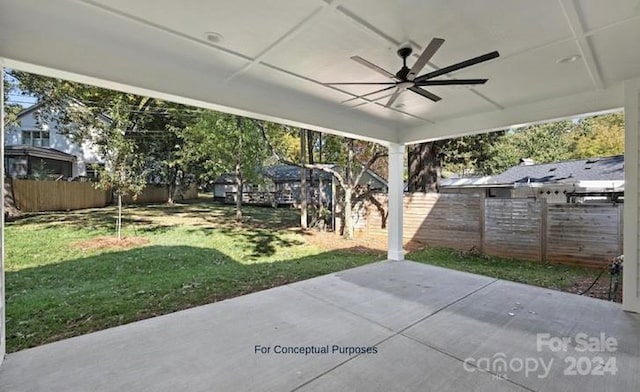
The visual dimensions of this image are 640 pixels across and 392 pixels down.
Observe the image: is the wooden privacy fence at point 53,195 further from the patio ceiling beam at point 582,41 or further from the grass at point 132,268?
the patio ceiling beam at point 582,41

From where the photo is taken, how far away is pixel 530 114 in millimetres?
4156

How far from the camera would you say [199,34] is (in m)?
2.48

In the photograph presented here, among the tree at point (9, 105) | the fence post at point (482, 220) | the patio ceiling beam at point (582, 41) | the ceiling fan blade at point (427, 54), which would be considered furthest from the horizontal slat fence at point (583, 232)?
the tree at point (9, 105)

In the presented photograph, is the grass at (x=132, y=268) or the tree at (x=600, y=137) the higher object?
the tree at (x=600, y=137)

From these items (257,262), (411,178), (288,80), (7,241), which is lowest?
(257,262)

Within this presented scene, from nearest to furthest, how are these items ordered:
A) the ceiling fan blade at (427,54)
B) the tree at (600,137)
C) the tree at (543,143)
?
the ceiling fan blade at (427,54) < the tree at (600,137) < the tree at (543,143)

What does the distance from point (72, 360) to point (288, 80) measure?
321 cm

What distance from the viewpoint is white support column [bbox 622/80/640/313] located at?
324 cm

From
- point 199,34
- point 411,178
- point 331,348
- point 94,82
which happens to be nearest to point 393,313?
point 331,348

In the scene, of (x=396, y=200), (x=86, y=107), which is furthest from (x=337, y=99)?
(x=86, y=107)

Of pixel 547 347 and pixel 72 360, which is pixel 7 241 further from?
pixel 547 347

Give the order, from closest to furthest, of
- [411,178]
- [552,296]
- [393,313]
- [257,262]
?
[393,313], [552,296], [257,262], [411,178]

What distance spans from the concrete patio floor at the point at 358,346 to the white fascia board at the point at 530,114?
7.71 ft

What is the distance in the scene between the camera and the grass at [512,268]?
502 centimetres
